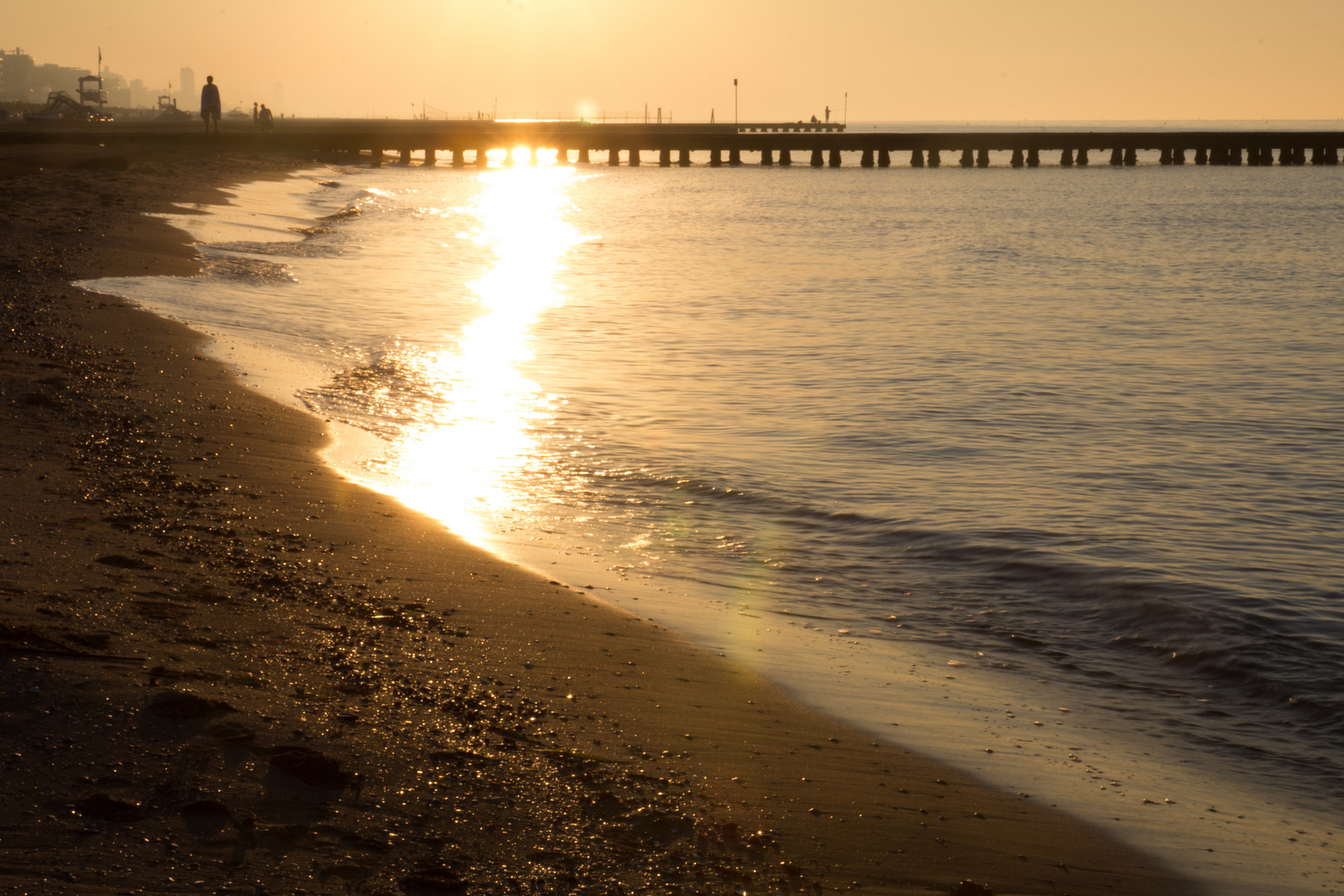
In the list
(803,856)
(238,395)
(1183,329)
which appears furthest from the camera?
(1183,329)

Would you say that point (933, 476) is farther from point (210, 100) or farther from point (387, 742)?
point (210, 100)

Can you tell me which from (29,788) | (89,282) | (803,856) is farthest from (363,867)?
(89,282)

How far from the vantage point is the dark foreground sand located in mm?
2848

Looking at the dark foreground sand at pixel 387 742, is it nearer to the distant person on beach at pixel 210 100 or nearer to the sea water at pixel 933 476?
the sea water at pixel 933 476

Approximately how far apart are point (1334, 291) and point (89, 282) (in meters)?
21.7

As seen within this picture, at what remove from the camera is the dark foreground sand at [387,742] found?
285cm

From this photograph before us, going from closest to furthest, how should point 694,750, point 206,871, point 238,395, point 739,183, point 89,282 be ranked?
1. point 206,871
2. point 694,750
3. point 238,395
4. point 89,282
5. point 739,183

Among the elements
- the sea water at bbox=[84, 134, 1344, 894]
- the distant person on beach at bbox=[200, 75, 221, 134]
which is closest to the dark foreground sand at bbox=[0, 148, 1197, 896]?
the sea water at bbox=[84, 134, 1344, 894]

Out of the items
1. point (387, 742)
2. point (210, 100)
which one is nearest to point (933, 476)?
point (387, 742)

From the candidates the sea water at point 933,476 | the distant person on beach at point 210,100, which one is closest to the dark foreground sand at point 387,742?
the sea water at point 933,476

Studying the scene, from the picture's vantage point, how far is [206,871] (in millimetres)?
2674

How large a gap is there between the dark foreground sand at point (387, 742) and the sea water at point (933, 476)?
49 cm

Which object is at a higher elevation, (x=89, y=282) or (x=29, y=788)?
(x=89, y=282)

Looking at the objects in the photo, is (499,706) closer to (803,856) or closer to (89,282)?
(803,856)
